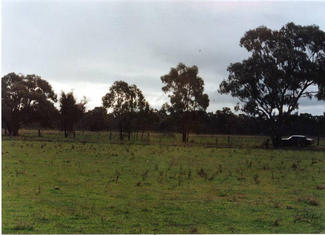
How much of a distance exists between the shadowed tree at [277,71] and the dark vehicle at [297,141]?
1.25 metres

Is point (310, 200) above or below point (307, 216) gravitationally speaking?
above

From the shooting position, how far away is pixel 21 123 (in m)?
45.1

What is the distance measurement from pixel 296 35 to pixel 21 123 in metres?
33.9

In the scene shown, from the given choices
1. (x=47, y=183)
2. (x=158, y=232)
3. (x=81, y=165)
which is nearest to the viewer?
(x=158, y=232)

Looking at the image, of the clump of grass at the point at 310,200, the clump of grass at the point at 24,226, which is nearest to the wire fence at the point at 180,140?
the clump of grass at the point at 310,200

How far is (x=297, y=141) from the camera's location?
38781 millimetres

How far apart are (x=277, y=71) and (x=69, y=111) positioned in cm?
2783

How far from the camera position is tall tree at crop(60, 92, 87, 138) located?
48.2 meters

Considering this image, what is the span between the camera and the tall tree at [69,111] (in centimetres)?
4816

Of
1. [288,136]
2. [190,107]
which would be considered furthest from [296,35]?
[190,107]

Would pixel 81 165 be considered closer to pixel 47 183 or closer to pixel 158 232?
pixel 47 183

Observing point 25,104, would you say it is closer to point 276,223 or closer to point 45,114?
point 45,114

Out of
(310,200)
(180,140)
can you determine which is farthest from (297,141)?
(310,200)

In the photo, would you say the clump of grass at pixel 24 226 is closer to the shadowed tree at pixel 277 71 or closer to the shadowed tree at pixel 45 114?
the shadowed tree at pixel 277 71
